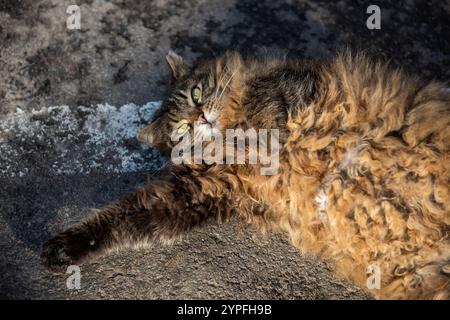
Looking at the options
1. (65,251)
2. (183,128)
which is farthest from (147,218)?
(183,128)

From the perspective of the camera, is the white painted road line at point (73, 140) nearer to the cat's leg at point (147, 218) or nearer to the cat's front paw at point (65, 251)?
the cat's leg at point (147, 218)

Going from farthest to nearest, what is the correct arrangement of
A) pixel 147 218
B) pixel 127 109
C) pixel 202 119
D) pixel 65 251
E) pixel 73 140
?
pixel 127 109 → pixel 73 140 → pixel 202 119 → pixel 147 218 → pixel 65 251

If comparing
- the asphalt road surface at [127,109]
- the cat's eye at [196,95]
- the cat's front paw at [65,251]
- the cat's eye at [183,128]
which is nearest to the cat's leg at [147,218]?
the cat's front paw at [65,251]

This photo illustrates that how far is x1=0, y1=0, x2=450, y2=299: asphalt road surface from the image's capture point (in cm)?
233

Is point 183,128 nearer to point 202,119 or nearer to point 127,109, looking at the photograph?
point 202,119

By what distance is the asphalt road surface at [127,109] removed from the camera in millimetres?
2330

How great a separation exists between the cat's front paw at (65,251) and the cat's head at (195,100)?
2.03 ft

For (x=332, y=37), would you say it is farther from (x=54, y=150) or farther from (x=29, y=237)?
(x=29, y=237)

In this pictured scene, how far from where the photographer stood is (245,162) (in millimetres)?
2408

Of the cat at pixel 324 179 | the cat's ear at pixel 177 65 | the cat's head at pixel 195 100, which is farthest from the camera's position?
the cat's ear at pixel 177 65

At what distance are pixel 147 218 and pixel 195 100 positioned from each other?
25.8 inches

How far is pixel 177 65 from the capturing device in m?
2.71
